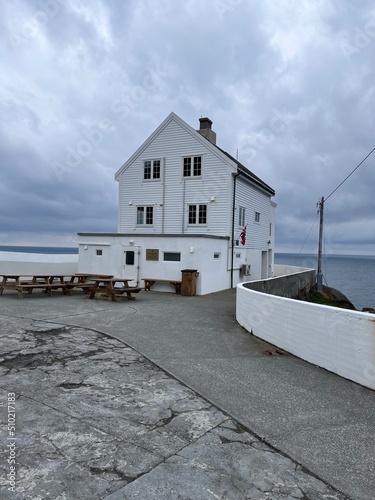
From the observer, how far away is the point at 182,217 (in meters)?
21.7

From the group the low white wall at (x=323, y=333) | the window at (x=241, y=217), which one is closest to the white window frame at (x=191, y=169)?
the window at (x=241, y=217)

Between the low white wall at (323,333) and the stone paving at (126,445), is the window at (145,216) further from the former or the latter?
the stone paving at (126,445)

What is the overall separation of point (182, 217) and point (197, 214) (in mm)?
909

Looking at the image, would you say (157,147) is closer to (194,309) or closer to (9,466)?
(194,309)

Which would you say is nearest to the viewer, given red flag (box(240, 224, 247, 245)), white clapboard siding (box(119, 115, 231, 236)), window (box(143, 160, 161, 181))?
white clapboard siding (box(119, 115, 231, 236))

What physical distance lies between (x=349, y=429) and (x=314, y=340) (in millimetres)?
2536

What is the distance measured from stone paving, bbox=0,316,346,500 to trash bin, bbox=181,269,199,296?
10795 millimetres

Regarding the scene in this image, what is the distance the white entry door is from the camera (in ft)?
60.6

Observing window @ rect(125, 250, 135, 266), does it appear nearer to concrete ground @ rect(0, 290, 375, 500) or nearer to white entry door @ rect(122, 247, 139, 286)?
white entry door @ rect(122, 247, 139, 286)

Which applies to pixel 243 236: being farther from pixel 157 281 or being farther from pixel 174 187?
pixel 157 281

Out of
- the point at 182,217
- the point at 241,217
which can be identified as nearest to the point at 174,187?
the point at 182,217

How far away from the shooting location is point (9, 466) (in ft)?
10.3

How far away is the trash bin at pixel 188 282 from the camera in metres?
16.7

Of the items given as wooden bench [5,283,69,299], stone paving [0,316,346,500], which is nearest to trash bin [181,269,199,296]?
wooden bench [5,283,69,299]
